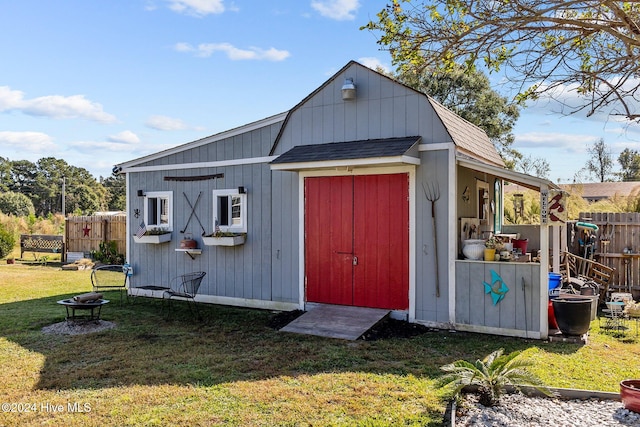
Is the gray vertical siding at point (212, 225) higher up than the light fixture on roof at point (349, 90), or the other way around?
the light fixture on roof at point (349, 90)

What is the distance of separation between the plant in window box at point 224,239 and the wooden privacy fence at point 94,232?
9260 millimetres

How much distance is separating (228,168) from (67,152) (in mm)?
50300

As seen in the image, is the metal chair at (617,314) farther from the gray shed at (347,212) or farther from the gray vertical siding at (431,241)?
the gray vertical siding at (431,241)

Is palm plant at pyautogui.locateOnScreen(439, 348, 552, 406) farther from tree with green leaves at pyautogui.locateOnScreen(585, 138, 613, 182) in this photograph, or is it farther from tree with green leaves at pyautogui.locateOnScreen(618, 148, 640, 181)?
tree with green leaves at pyautogui.locateOnScreen(618, 148, 640, 181)

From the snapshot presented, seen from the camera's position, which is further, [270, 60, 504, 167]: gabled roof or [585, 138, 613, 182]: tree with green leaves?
[585, 138, 613, 182]: tree with green leaves

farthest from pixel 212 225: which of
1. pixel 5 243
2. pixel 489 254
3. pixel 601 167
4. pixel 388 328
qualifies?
pixel 601 167

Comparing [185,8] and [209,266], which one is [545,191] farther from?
[185,8]

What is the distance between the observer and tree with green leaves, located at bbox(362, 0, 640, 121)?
4.48 m

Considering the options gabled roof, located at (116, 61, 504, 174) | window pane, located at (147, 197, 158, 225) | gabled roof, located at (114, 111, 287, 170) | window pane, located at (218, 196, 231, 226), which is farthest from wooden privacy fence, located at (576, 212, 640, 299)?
window pane, located at (147, 197, 158, 225)

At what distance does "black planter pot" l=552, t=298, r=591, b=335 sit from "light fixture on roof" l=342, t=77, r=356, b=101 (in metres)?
4.33

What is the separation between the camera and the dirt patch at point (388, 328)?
685cm

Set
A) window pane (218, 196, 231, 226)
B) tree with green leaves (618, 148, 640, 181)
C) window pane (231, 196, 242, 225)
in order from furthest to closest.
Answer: tree with green leaves (618, 148, 640, 181), window pane (218, 196, 231, 226), window pane (231, 196, 242, 225)

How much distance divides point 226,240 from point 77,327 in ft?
9.26

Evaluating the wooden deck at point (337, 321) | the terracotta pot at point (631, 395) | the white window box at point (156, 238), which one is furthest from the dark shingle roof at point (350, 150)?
the terracotta pot at point (631, 395)
